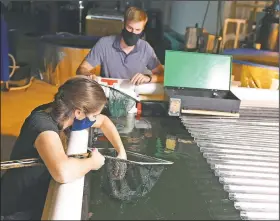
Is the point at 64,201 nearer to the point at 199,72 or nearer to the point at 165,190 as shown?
the point at 165,190

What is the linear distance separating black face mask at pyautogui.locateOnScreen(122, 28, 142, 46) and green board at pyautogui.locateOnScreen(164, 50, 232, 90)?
11cm

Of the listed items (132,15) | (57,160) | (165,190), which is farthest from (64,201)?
(132,15)

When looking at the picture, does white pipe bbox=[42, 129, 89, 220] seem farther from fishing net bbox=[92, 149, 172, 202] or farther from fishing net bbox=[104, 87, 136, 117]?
fishing net bbox=[104, 87, 136, 117]

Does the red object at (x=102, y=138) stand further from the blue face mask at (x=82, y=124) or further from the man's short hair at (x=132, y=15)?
the man's short hair at (x=132, y=15)

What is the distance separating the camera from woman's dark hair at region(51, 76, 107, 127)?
20.0 inches

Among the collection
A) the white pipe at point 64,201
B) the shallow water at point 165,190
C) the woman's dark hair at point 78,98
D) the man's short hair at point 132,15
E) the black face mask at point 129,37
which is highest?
the man's short hair at point 132,15

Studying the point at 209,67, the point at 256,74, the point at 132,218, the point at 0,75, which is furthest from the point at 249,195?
the point at 0,75

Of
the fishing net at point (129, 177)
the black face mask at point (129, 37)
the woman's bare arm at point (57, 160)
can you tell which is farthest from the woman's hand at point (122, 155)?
the black face mask at point (129, 37)

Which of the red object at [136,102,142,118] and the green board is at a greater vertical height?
the green board

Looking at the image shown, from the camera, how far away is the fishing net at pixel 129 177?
548 millimetres

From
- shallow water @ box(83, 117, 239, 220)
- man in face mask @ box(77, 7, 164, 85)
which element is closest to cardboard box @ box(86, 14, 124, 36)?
man in face mask @ box(77, 7, 164, 85)

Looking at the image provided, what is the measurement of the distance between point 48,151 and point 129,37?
36cm

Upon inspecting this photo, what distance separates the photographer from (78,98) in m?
0.51

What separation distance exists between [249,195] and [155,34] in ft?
1.73
